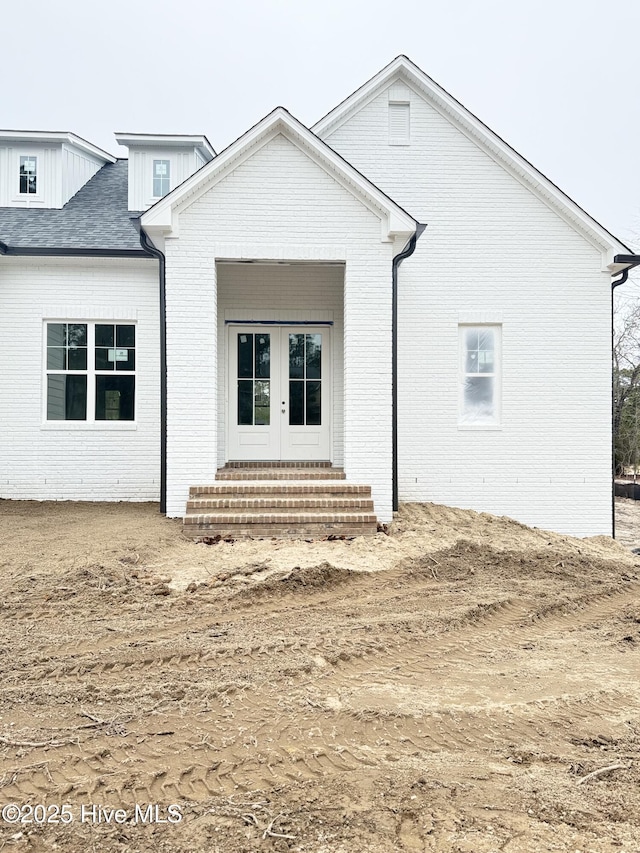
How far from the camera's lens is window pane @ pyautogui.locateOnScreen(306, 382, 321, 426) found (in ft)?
36.8

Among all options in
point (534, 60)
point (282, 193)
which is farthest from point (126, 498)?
point (534, 60)

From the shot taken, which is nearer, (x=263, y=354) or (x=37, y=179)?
(x=263, y=354)

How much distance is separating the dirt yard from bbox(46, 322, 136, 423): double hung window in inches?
160

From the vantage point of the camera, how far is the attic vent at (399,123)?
11250 millimetres

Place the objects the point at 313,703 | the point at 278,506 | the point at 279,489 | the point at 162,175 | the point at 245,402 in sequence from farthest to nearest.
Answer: the point at 162,175
the point at 245,402
the point at 279,489
the point at 278,506
the point at 313,703

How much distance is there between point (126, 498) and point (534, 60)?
40.8 meters

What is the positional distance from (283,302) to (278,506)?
4.13 metres

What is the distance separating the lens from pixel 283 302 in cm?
1106

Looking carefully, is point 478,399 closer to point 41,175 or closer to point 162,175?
point 162,175

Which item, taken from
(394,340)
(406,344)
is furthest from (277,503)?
(406,344)

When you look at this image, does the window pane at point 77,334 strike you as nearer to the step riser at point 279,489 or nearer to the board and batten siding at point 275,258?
the board and batten siding at point 275,258

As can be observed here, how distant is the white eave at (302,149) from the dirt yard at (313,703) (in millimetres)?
4637

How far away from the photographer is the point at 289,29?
42.0 meters

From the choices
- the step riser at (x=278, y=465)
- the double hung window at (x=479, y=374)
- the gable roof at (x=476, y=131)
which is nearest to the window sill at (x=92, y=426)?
the step riser at (x=278, y=465)
